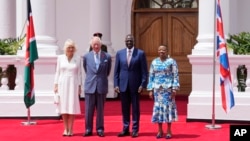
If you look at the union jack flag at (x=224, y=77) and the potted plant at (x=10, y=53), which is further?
the potted plant at (x=10, y=53)

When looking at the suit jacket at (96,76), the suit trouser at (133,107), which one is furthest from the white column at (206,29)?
the suit jacket at (96,76)

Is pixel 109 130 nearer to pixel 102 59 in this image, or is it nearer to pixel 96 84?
pixel 96 84

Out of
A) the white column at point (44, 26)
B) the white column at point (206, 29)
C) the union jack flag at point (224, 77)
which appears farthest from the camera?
the white column at point (44, 26)

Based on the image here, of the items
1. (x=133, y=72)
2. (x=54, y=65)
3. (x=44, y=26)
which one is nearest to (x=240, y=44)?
(x=133, y=72)

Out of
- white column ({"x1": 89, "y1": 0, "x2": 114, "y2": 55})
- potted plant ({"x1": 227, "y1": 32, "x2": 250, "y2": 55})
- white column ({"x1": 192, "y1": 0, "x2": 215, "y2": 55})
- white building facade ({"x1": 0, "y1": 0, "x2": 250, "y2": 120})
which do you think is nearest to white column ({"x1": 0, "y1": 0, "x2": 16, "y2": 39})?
white building facade ({"x1": 0, "y1": 0, "x2": 250, "y2": 120})

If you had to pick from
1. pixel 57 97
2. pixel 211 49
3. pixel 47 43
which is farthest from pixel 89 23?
pixel 57 97

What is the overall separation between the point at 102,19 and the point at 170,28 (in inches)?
81.8

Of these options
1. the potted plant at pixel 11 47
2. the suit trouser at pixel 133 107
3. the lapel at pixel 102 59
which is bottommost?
the suit trouser at pixel 133 107

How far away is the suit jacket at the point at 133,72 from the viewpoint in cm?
966

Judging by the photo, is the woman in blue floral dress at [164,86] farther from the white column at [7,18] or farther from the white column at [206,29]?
the white column at [7,18]

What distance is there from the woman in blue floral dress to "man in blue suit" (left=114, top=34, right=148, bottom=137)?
246 millimetres

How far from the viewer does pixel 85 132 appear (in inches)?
388

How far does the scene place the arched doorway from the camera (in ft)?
52.9

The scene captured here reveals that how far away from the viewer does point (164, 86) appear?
9.45 metres
